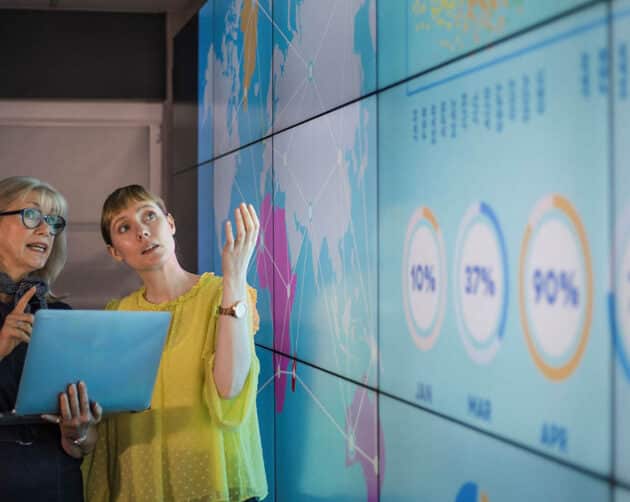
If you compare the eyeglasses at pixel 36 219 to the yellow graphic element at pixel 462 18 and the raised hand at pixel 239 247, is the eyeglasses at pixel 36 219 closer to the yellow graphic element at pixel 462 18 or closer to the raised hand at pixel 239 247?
the raised hand at pixel 239 247

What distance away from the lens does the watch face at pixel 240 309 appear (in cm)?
241

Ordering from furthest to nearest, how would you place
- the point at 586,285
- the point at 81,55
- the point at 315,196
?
the point at 81,55
the point at 315,196
the point at 586,285

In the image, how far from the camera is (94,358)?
2.37 m

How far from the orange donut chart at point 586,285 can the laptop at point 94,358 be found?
0.91 m

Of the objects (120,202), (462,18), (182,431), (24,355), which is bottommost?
(182,431)

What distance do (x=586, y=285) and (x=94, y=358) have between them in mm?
1263

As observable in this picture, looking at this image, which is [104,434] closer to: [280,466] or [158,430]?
[158,430]

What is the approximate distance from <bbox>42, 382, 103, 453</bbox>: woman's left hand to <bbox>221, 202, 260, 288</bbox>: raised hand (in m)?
0.45

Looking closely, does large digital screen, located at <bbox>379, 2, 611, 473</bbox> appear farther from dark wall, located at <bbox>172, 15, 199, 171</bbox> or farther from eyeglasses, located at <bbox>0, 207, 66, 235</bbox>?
dark wall, located at <bbox>172, 15, 199, 171</bbox>

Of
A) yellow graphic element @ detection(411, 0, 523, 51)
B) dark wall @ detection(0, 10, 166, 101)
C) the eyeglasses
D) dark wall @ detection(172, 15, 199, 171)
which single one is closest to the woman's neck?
the eyeglasses

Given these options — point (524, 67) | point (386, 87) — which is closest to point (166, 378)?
point (386, 87)

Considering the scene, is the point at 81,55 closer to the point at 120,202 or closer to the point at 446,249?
the point at 120,202

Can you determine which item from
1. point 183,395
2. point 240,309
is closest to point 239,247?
point 240,309

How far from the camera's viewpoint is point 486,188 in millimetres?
1973
